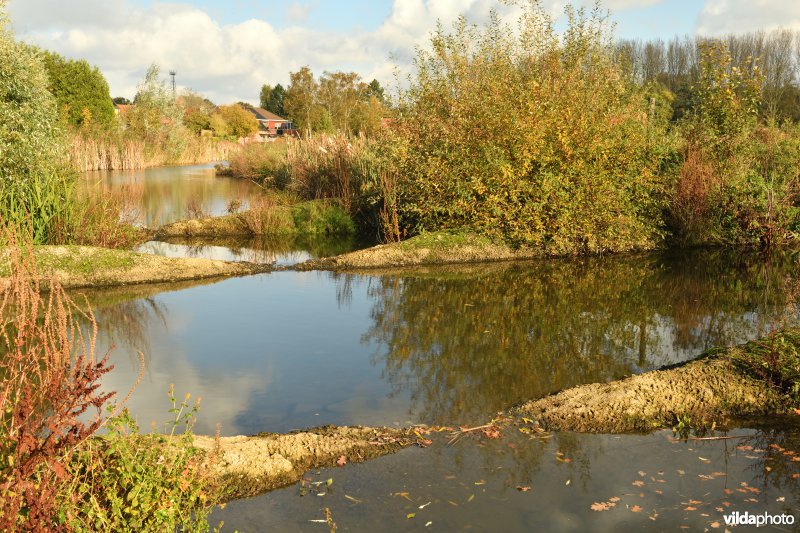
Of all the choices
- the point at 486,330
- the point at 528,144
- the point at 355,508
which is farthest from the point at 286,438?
the point at 528,144

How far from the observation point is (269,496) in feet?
17.9

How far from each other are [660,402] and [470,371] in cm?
225

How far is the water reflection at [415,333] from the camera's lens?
7523mm

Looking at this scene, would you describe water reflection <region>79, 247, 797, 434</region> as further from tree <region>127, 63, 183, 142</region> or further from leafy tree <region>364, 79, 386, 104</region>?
tree <region>127, 63, 183, 142</region>

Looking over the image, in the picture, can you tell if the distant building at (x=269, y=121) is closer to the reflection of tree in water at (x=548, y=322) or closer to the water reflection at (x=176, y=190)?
the water reflection at (x=176, y=190)

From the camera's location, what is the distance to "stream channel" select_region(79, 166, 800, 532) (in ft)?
17.4

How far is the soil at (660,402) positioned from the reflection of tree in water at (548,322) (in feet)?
2.00

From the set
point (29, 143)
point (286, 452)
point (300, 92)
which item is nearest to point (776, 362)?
point (286, 452)

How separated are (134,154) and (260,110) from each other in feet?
213

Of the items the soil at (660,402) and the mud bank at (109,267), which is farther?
the mud bank at (109,267)

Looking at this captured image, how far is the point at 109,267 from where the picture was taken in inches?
539

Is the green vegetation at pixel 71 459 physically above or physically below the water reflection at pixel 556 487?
above

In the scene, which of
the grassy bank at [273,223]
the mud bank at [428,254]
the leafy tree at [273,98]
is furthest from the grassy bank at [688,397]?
the leafy tree at [273,98]

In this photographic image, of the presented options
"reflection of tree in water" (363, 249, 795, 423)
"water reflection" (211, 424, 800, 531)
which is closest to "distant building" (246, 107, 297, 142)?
"reflection of tree in water" (363, 249, 795, 423)
